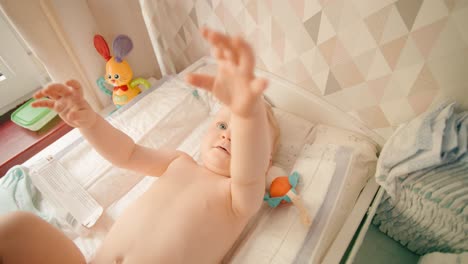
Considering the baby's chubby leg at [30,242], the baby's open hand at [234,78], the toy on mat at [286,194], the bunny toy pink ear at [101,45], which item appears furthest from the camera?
the bunny toy pink ear at [101,45]

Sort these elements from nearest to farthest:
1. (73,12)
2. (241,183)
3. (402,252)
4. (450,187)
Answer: (241,183) < (450,187) < (402,252) < (73,12)

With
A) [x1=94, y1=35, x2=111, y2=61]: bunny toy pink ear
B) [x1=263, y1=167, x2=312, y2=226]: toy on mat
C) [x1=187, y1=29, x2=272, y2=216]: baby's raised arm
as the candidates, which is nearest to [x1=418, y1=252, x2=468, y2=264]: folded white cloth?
[x1=263, y1=167, x2=312, y2=226]: toy on mat

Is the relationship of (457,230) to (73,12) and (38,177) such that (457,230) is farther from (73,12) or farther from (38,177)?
(73,12)

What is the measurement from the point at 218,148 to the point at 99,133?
1.25 feet

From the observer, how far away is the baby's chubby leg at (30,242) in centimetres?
60

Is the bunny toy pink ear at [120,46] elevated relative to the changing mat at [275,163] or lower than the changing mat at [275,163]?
elevated

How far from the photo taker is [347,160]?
0.92 m

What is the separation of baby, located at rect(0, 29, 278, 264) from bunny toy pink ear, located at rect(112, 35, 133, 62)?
64 centimetres

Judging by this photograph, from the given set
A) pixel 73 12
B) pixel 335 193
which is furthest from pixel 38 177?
pixel 335 193

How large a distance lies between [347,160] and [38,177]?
1.21 m

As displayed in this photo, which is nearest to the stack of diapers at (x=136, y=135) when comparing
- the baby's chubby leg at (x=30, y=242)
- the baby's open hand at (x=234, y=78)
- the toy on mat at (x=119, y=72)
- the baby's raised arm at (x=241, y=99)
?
the toy on mat at (x=119, y=72)

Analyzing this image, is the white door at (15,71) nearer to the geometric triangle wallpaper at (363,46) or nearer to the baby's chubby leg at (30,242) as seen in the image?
the geometric triangle wallpaper at (363,46)

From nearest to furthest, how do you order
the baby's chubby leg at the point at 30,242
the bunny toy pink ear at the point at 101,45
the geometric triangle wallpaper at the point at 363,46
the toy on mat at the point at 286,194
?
the baby's chubby leg at the point at 30,242
the geometric triangle wallpaper at the point at 363,46
the toy on mat at the point at 286,194
the bunny toy pink ear at the point at 101,45

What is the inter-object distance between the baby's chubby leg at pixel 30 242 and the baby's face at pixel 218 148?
47cm
